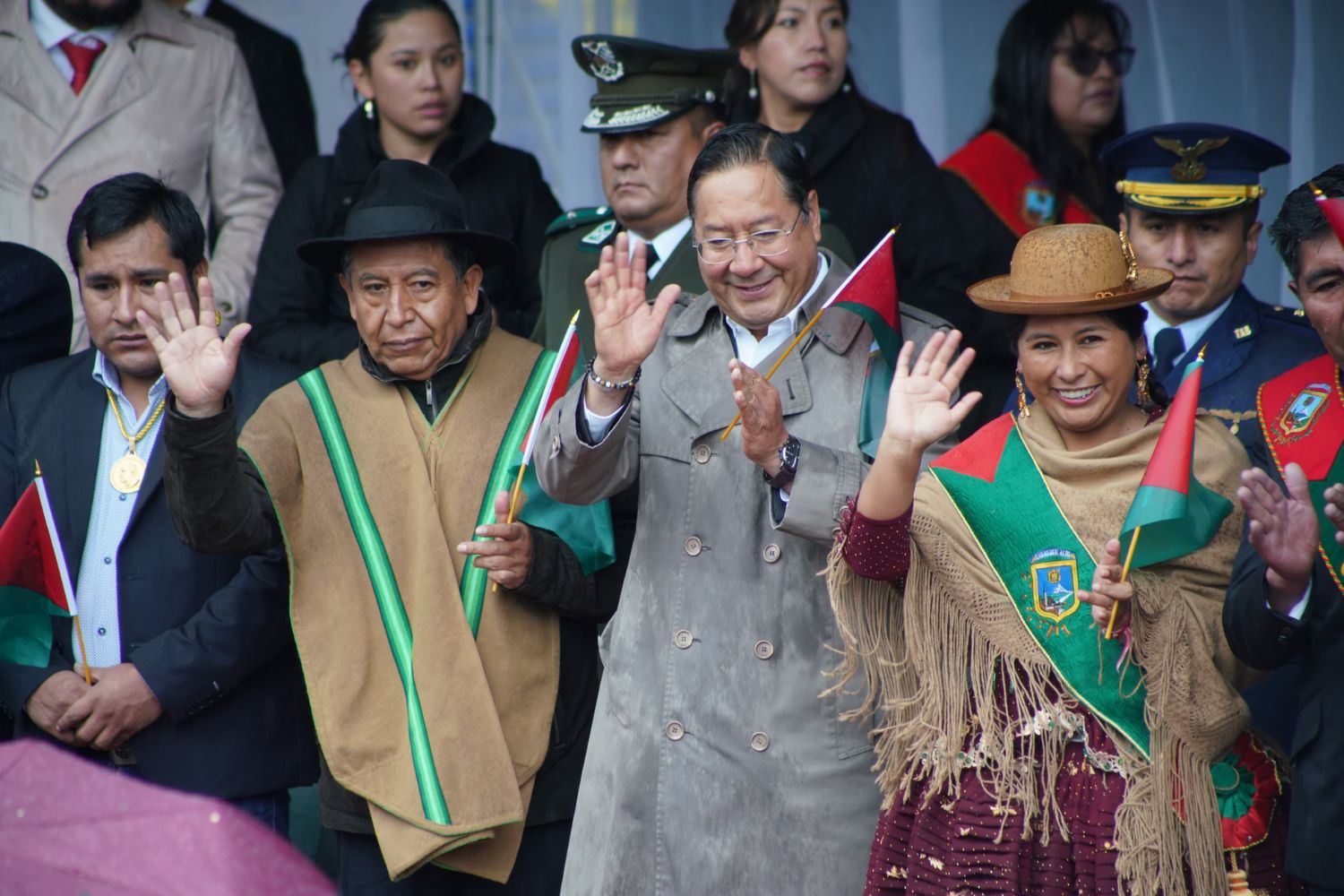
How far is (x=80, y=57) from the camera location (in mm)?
5992

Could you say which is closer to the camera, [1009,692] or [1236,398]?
[1009,692]

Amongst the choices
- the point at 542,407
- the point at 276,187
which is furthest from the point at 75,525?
the point at 276,187

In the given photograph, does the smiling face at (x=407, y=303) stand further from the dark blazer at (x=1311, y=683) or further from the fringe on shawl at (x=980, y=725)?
the dark blazer at (x=1311, y=683)

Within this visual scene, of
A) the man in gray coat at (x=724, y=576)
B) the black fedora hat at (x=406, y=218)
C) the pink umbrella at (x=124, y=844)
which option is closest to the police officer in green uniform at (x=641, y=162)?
the black fedora hat at (x=406, y=218)

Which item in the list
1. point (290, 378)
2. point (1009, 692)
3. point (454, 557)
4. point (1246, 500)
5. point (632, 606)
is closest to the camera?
point (1246, 500)

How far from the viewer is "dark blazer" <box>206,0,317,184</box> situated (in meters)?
6.88

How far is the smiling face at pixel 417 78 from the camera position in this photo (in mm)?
5816

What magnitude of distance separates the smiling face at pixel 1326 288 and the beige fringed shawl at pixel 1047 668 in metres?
0.33

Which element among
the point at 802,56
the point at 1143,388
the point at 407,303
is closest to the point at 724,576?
the point at 1143,388

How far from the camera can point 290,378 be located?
192 inches

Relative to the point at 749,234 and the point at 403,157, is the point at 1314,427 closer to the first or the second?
the point at 749,234

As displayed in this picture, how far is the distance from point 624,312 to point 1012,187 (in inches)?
89.3

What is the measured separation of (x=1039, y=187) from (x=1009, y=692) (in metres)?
2.51

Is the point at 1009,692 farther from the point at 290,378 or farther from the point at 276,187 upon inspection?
the point at 276,187
